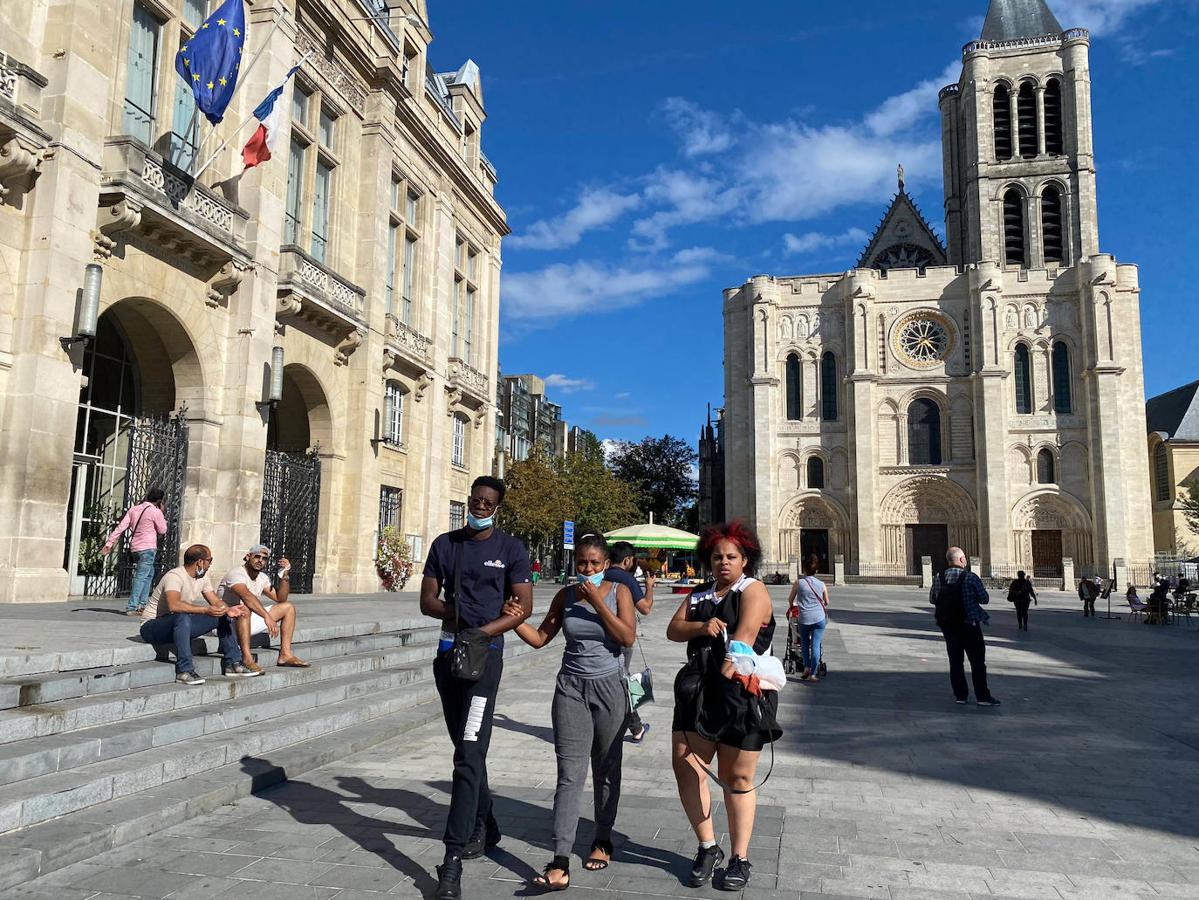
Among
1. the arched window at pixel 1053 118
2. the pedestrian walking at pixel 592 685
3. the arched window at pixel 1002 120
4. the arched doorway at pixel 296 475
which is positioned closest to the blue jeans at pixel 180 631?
the pedestrian walking at pixel 592 685

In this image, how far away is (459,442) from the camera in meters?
26.2

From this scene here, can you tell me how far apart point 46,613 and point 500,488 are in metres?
7.57

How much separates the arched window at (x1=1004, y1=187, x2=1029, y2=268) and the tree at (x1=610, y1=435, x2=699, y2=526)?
83.4 feet

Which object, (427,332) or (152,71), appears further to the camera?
(427,332)

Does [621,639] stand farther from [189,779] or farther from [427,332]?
[427,332]

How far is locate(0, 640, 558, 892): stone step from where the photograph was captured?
3916 millimetres

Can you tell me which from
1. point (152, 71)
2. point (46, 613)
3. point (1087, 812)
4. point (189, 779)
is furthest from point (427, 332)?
point (1087, 812)

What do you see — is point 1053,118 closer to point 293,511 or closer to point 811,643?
point 293,511

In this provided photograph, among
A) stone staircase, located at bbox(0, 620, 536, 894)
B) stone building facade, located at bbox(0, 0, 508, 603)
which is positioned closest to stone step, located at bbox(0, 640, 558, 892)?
stone staircase, located at bbox(0, 620, 536, 894)

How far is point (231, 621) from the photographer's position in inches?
291

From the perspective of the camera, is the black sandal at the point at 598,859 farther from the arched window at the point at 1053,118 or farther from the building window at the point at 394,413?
the arched window at the point at 1053,118

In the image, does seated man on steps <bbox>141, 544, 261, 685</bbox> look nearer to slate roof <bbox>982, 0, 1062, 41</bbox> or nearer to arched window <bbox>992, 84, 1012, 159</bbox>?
arched window <bbox>992, 84, 1012, 159</bbox>

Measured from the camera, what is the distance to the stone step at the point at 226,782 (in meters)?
3.92

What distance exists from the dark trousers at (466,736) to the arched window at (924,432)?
49.5 m
